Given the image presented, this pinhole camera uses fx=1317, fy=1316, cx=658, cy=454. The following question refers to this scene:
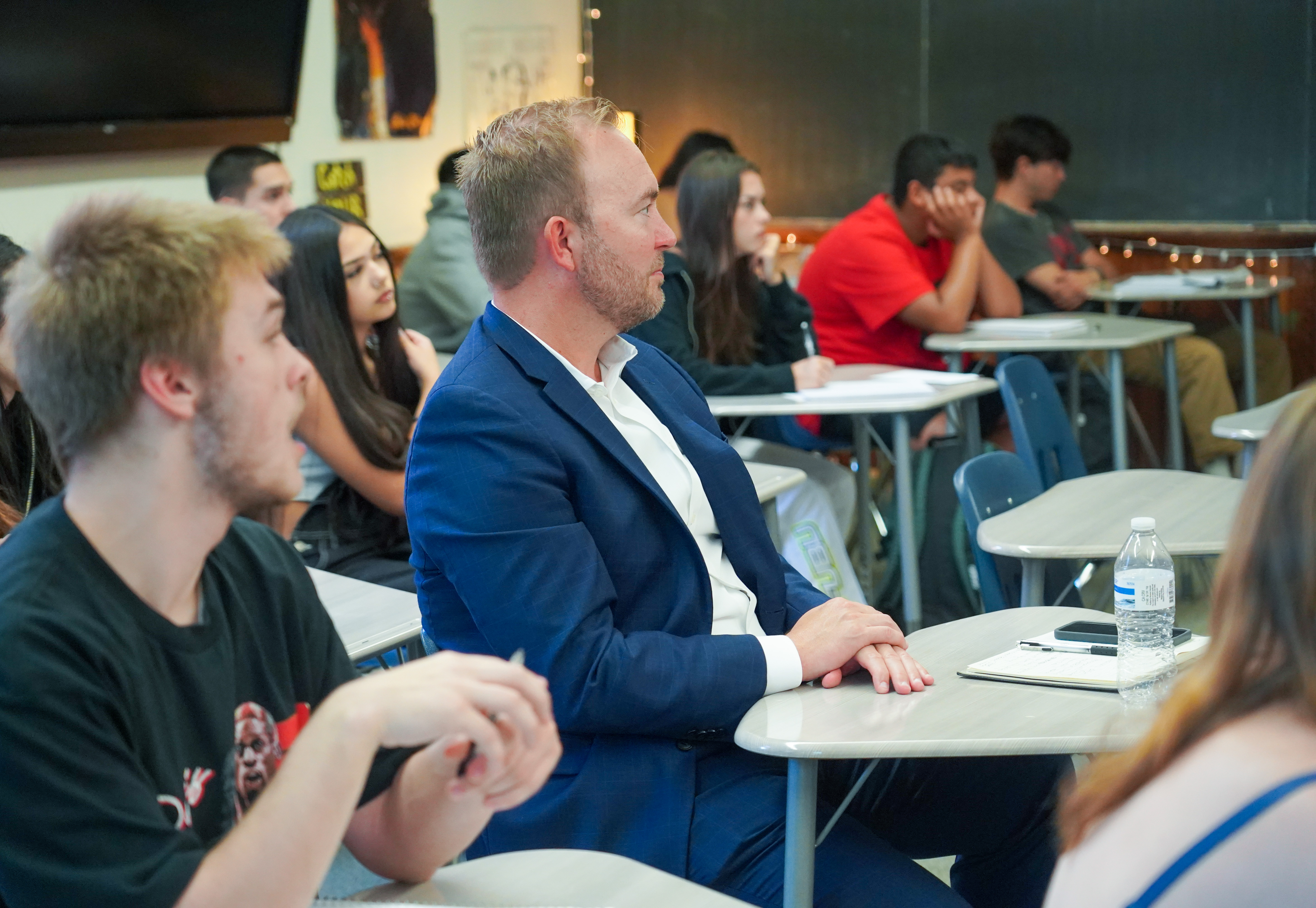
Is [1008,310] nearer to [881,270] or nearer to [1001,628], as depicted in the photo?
[881,270]

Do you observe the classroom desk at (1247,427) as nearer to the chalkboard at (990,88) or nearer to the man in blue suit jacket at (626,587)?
the man in blue suit jacket at (626,587)

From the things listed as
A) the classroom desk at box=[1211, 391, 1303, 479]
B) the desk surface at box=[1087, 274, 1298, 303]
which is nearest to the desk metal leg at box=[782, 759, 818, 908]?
the classroom desk at box=[1211, 391, 1303, 479]

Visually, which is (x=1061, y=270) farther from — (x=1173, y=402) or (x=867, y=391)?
(x=867, y=391)

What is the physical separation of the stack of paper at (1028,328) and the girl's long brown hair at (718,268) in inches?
38.8

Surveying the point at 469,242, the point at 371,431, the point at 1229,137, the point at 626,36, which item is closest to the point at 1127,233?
the point at 1229,137

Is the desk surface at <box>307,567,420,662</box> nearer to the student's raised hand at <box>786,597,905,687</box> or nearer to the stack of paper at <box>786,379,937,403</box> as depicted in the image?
the student's raised hand at <box>786,597,905,687</box>

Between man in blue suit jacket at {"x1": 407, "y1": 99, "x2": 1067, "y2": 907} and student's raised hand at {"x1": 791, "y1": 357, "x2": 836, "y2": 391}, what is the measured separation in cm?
177

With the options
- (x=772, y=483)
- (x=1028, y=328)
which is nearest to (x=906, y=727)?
(x=772, y=483)

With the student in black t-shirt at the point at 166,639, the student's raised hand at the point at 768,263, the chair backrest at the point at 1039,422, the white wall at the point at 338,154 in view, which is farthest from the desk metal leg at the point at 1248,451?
the white wall at the point at 338,154

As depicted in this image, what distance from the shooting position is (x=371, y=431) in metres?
2.77

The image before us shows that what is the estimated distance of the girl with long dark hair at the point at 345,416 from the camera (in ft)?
9.01

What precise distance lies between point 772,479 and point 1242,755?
2.15 m

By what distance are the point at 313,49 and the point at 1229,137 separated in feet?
12.9

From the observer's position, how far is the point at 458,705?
3.15 ft
